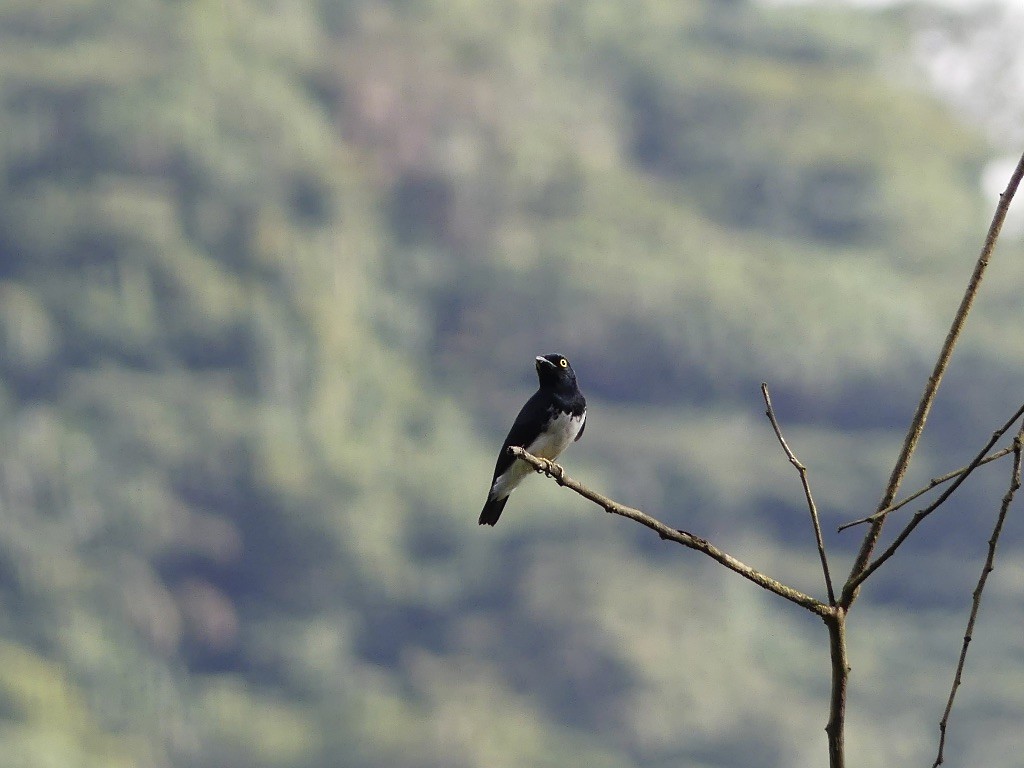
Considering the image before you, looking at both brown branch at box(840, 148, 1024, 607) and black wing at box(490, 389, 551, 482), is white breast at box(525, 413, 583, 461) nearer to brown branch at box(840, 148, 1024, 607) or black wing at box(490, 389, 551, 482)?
black wing at box(490, 389, 551, 482)

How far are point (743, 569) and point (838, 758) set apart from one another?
1.11 meters

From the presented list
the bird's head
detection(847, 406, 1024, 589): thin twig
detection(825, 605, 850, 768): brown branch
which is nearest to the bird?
the bird's head

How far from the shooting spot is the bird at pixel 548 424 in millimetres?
21266

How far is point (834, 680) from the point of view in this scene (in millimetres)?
5805

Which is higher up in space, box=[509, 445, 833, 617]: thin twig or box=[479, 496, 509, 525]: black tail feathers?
box=[479, 496, 509, 525]: black tail feathers

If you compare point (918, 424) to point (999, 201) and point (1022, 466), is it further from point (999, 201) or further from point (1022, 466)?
point (999, 201)

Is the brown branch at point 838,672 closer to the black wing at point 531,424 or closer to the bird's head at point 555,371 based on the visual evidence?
the black wing at point 531,424

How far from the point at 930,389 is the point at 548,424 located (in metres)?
15.1

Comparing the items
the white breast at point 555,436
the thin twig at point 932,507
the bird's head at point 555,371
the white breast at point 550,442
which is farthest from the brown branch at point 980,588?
the bird's head at point 555,371

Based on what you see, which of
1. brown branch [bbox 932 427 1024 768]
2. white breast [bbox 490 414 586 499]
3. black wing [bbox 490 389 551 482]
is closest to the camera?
brown branch [bbox 932 427 1024 768]

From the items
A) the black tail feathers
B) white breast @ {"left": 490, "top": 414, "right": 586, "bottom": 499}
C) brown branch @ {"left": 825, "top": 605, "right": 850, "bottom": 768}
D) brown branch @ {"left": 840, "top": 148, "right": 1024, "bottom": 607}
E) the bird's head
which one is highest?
the bird's head

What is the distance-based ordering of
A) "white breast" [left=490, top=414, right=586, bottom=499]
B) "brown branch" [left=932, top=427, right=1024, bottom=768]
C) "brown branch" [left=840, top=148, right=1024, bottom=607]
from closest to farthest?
"brown branch" [left=932, top=427, right=1024, bottom=768] → "brown branch" [left=840, top=148, right=1024, bottom=607] → "white breast" [left=490, top=414, right=586, bottom=499]

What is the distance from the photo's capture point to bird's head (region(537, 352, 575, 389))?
21641 mm

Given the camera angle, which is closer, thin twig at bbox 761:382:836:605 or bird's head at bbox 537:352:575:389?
thin twig at bbox 761:382:836:605
